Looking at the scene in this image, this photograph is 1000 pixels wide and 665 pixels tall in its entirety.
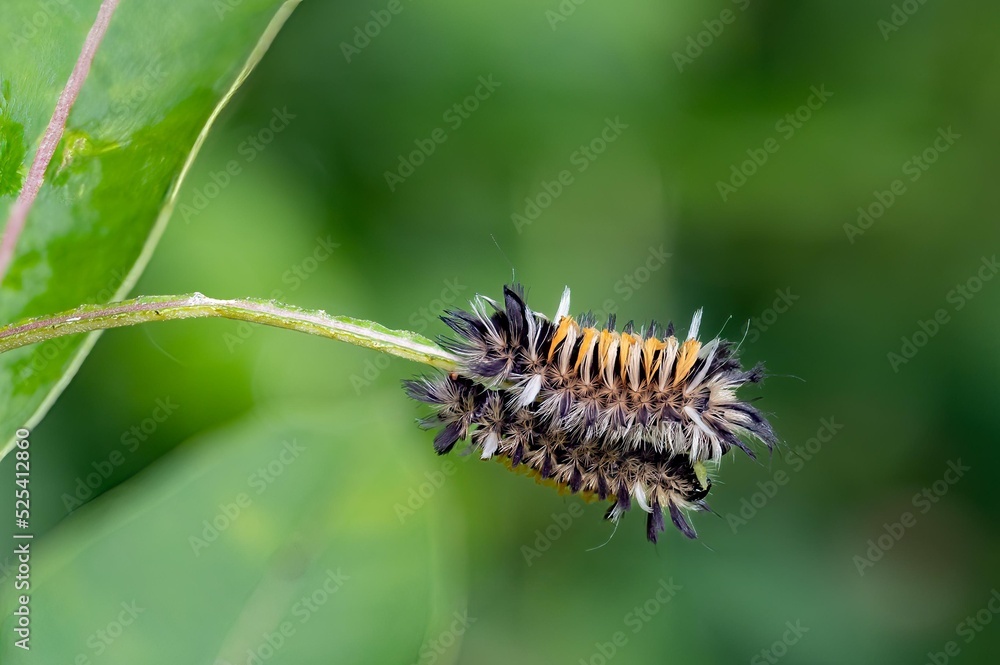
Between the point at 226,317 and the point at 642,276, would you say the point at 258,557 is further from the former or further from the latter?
the point at 642,276

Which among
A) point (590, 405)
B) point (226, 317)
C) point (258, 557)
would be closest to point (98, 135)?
point (226, 317)

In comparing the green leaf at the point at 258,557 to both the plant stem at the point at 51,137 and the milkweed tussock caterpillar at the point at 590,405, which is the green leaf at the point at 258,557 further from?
the plant stem at the point at 51,137

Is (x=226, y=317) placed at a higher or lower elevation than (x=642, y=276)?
lower

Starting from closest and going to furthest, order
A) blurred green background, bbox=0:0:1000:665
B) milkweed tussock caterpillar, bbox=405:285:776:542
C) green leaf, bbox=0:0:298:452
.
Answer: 1. green leaf, bbox=0:0:298:452
2. milkweed tussock caterpillar, bbox=405:285:776:542
3. blurred green background, bbox=0:0:1000:665

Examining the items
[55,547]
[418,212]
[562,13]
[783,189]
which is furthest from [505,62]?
[55,547]

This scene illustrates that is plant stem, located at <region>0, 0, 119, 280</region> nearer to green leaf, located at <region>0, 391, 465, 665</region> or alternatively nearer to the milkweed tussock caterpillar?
green leaf, located at <region>0, 391, 465, 665</region>

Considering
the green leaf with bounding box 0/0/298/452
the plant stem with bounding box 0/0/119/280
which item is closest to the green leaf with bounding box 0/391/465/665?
the green leaf with bounding box 0/0/298/452
